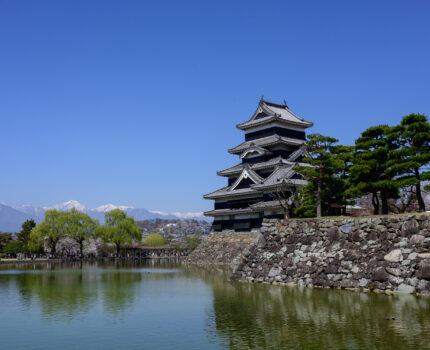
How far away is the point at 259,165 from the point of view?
51.7 meters

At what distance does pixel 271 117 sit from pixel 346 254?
31781mm

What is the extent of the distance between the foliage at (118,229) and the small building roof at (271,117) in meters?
34.3

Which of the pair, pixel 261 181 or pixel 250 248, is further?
pixel 261 181

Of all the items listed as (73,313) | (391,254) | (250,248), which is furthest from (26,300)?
(391,254)

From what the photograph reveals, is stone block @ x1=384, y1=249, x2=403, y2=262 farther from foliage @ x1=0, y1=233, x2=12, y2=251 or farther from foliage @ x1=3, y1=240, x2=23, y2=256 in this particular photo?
foliage @ x1=0, y1=233, x2=12, y2=251

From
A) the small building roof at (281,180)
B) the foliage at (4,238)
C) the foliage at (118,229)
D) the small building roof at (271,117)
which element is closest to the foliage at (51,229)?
the foliage at (118,229)

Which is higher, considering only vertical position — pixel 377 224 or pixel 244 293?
pixel 377 224

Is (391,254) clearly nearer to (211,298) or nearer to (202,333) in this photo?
(211,298)

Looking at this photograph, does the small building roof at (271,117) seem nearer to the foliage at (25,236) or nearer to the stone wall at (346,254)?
the stone wall at (346,254)

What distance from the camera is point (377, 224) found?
2162cm

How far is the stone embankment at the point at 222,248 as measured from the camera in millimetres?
47969

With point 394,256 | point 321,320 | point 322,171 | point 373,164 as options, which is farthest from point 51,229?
point 321,320

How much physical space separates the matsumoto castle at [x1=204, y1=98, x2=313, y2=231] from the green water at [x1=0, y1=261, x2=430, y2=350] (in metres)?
25.8

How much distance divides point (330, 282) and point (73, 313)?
40.5 ft
